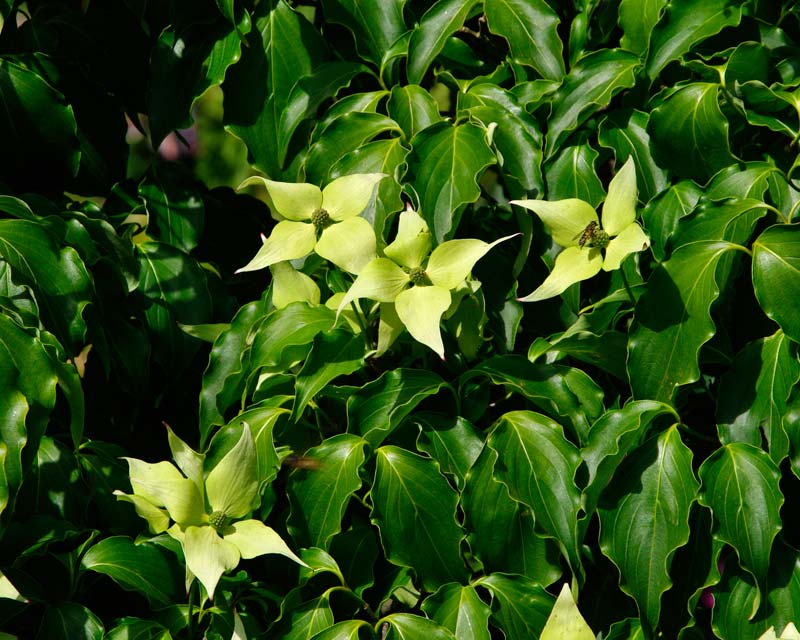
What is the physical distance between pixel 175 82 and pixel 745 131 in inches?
31.4

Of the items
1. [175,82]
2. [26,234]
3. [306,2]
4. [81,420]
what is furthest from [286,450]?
[306,2]

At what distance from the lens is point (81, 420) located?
4.11ft

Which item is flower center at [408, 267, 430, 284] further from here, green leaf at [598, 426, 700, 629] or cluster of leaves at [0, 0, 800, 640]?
green leaf at [598, 426, 700, 629]

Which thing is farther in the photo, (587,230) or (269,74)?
(269,74)

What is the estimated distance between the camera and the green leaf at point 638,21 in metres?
1.32

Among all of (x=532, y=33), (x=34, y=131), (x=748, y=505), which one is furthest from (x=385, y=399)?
(x=34, y=131)

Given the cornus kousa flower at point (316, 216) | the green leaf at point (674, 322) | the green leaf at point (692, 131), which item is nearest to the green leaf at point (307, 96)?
the cornus kousa flower at point (316, 216)

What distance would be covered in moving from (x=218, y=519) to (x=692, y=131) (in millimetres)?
738

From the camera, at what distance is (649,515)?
3.80ft

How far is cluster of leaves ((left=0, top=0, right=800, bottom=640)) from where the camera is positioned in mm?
1160

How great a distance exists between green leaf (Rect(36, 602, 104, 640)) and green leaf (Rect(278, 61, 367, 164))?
2.12 ft

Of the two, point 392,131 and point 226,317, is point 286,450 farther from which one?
point 392,131

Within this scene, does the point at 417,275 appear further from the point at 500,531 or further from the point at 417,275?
the point at 500,531

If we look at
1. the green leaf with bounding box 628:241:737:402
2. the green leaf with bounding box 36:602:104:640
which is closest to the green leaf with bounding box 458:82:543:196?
the green leaf with bounding box 628:241:737:402
